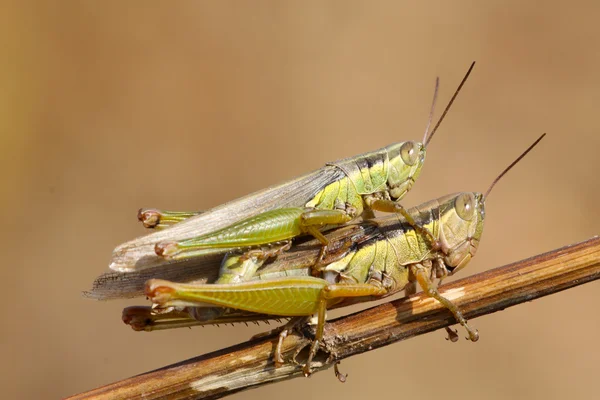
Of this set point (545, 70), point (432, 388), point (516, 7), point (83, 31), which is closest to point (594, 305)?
point (432, 388)

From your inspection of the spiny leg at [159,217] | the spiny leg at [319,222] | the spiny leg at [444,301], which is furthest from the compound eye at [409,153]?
the spiny leg at [159,217]

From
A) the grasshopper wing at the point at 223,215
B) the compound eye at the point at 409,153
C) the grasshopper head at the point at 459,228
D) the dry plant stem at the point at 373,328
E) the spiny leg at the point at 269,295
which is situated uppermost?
the compound eye at the point at 409,153

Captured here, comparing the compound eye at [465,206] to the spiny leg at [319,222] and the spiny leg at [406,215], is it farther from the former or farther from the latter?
the spiny leg at [319,222]

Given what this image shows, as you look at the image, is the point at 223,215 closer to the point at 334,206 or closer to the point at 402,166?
the point at 334,206

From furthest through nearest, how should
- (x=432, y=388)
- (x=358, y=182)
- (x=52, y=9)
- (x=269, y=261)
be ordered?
(x=52, y=9) < (x=432, y=388) < (x=358, y=182) < (x=269, y=261)

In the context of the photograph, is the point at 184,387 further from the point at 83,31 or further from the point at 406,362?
the point at 83,31

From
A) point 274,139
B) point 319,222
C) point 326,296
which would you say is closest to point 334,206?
point 319,222
